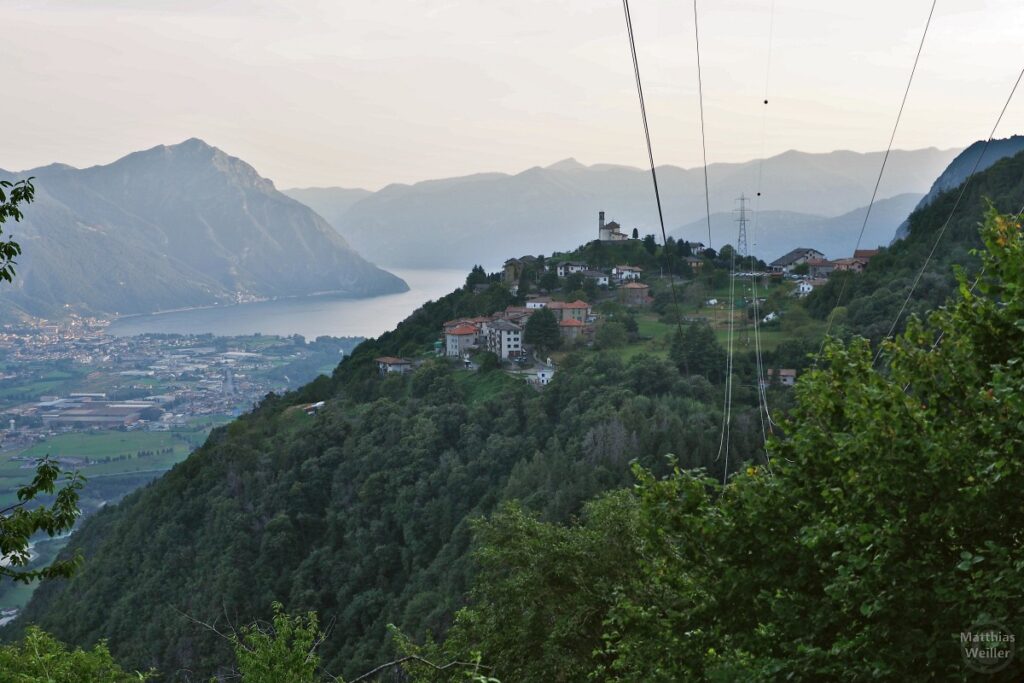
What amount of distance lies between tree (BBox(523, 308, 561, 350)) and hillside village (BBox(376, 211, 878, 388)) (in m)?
0.06

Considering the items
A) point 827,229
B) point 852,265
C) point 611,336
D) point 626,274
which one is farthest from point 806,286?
point 827,229

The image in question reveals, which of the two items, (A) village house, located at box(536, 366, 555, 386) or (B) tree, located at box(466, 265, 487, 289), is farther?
(B) tree, located at box(466, 265, 487, 289)

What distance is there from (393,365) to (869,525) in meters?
52.1

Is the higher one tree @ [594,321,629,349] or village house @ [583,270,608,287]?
village house @ [583,270,608,287]

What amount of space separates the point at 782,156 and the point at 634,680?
130m

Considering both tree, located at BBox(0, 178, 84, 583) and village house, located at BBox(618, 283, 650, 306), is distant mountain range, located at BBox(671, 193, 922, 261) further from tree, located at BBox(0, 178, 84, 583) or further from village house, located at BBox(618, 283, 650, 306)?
tree, located at BBox(0, 178, 84, 583)

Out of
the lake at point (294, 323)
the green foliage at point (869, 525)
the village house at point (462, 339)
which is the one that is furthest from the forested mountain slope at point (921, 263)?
the lake at point (294, 323)

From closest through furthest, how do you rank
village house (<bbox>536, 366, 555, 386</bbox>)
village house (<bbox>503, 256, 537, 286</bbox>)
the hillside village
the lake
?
village house (<bbox>536, 366, 555, 386</bbox>) < the hillside village < village house (<bbox>503, 256, 537, 286</bbox>) < the lake

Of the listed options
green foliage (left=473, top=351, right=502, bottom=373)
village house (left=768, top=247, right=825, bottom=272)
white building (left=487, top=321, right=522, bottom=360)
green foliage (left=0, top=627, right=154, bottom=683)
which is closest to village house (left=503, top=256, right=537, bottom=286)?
white building (left=487, top=321, right=522, bottom=360)

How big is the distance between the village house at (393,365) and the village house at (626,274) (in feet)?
49.6

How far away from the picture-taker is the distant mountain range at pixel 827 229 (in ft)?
313

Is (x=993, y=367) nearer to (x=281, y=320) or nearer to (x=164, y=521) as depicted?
(x=164, y=521)

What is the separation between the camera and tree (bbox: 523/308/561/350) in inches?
2004

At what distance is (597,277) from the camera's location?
62062mm
